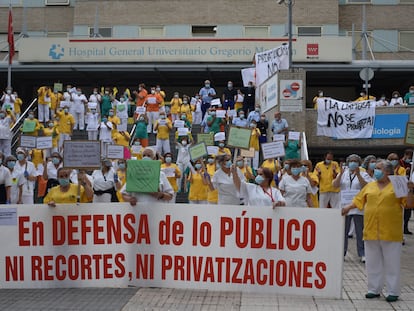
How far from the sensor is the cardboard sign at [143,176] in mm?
8391

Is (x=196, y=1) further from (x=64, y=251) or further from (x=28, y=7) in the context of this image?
(x=64, y=251)

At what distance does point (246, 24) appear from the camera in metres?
37.7

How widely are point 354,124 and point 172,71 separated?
13833 millimetres

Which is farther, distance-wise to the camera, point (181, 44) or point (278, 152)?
point (181, 44)

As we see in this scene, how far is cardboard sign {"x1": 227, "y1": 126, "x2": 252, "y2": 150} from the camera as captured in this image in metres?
10.6

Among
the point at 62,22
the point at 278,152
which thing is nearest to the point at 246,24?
the point at 62,22

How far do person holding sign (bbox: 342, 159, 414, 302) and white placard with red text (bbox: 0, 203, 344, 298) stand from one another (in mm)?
631

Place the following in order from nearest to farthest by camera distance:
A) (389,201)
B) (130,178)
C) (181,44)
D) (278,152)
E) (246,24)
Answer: (389,201)
(130,178)
(278,152)
(181,44)
(246,24)

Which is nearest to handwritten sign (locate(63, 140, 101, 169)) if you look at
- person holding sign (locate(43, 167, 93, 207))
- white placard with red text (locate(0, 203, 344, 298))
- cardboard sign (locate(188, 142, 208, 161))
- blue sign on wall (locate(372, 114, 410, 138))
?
person holding sign (locate(43, 167, 93, 207))

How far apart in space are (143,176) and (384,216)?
10.4 feet

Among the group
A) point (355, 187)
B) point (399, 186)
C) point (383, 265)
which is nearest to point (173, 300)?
point (383, 265)

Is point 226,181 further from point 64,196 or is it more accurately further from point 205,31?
point 205,31

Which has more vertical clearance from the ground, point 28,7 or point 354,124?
point 28,7

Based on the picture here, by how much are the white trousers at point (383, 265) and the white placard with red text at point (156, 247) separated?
2.45ft
